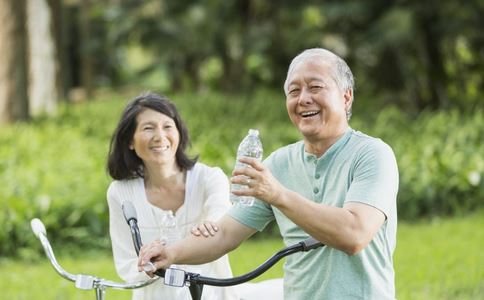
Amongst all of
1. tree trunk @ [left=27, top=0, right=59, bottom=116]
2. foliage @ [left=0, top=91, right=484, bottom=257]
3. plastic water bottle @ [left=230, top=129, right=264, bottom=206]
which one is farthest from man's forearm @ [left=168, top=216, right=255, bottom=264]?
tree trunk @ [left=27, top=0, right=59, bottom=116]

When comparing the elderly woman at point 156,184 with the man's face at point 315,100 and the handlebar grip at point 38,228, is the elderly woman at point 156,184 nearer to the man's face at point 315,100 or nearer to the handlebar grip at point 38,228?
the handlebar grip at point 38,228

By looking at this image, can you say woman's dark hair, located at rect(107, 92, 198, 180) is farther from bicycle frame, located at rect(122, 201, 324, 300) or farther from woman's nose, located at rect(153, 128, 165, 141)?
bicycle frame, located at rect(122, 201, 324, 300)

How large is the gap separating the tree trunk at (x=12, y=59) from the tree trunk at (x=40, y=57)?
430 cm

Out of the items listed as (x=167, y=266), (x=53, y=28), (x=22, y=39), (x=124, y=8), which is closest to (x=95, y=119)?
(x=22, y=39)

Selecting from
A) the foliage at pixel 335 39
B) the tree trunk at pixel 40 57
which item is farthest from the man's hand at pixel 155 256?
the tree trunk at pixel 40 57

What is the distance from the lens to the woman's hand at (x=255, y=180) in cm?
233

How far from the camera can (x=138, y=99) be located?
3.84 metres

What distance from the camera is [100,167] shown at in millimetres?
9727

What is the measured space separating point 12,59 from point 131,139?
10027 mm

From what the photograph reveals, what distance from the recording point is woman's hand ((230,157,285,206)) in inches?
91.7

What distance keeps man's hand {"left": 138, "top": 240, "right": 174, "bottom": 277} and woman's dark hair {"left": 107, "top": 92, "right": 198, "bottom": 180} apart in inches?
43.5

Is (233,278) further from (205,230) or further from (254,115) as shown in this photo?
(254,115)

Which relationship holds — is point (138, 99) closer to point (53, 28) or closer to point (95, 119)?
point (95, 119)

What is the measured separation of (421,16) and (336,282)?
53.2ft
